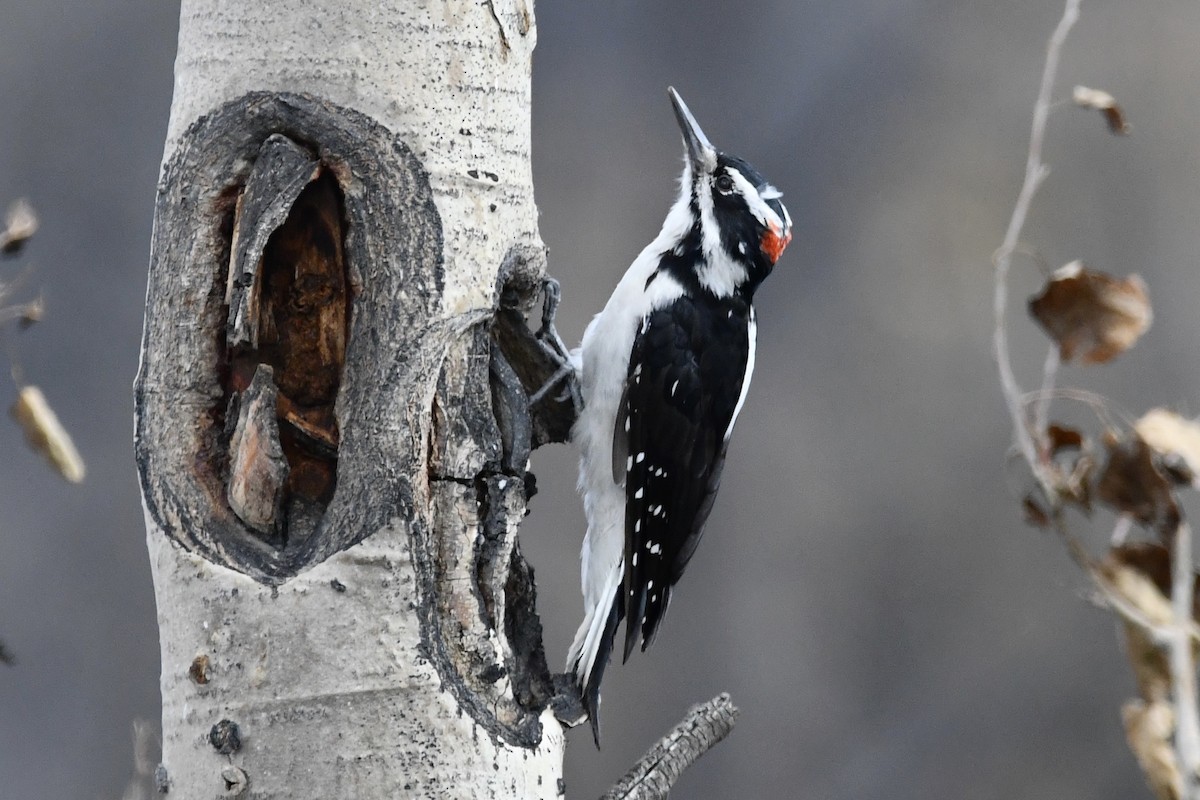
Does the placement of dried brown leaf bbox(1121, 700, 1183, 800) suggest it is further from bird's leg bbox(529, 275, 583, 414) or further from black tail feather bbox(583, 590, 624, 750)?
bird's leg bbox(529, 275, 583, 414)

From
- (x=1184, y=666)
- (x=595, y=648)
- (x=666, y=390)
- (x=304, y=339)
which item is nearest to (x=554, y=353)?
(x=666, y=390)

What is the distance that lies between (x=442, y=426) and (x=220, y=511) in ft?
0.83

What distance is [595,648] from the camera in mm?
2121

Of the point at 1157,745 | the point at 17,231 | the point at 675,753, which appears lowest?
the point at 675,753

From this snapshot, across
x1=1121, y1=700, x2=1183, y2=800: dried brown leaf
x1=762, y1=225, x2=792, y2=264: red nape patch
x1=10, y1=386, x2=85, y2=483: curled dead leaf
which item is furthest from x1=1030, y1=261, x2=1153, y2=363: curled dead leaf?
x1=762, y1=225, x2=792, y2=264: red nape patch

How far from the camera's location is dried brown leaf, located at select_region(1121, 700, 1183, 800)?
105cm

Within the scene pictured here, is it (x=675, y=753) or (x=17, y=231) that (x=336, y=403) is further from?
(x=675, y=753)

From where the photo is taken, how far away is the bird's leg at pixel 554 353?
2.23m

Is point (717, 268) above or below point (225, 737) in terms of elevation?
above

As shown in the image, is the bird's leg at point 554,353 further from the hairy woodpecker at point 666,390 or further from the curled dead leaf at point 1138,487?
the curled dead leaf at point 1138,487

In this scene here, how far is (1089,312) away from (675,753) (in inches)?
27.8

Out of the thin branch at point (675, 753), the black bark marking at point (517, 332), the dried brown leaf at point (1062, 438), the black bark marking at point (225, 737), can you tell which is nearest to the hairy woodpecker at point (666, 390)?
the black bark marking at point (517, 332)

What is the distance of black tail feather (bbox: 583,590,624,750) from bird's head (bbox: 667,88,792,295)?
66 cm

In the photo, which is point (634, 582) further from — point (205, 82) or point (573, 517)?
point (573, 517)
